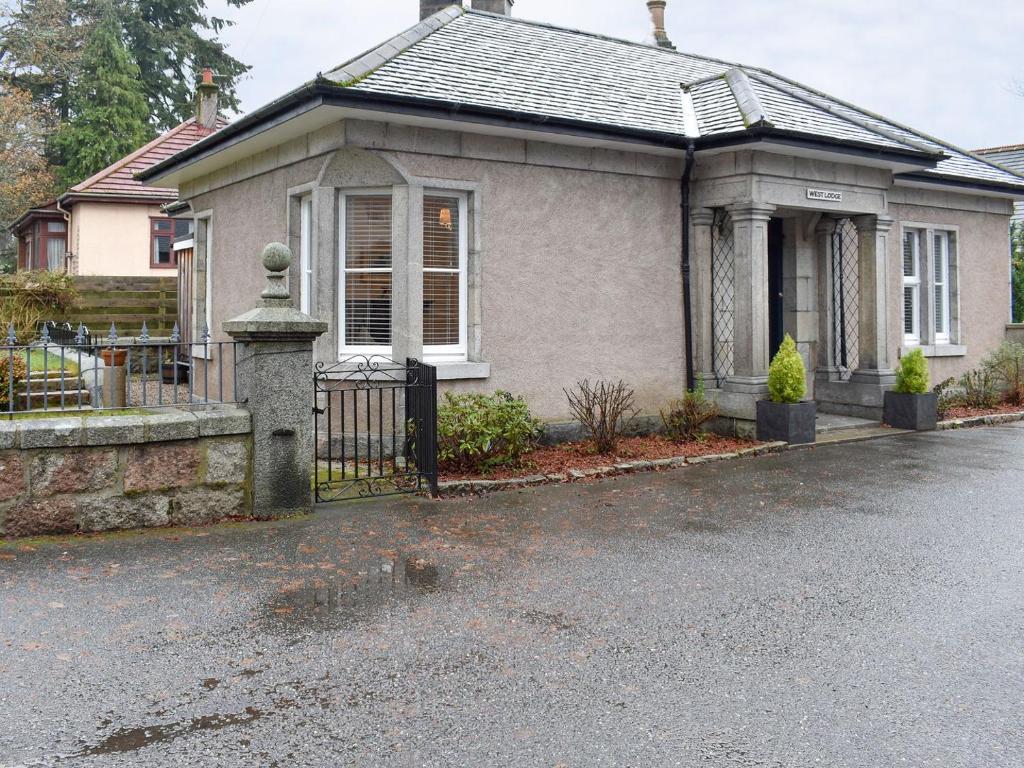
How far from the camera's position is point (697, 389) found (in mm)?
11758

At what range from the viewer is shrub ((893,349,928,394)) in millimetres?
12578

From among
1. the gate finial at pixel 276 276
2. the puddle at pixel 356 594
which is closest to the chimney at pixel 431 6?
the gate finial at pixel 276 276

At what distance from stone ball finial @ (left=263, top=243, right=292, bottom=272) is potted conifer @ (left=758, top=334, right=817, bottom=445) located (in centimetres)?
626

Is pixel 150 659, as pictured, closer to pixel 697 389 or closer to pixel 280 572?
pixel 280 572

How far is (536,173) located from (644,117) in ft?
6.13

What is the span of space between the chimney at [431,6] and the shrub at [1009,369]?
1109 cm

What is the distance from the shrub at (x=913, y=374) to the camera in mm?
12578

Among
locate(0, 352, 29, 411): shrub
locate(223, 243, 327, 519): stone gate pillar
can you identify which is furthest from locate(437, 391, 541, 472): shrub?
locate(0, 352, 29, 411): shrub

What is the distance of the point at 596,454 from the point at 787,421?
2612 millimetres

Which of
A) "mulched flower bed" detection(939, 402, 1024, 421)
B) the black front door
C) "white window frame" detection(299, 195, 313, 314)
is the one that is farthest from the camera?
the black front door

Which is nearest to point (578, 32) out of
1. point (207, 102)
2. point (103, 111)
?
point (207, 102)

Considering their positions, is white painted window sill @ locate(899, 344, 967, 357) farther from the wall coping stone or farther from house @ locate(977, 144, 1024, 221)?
the wall coping stone

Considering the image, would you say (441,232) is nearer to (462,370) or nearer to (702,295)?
(462,370)

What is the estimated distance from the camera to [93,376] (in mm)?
9141
